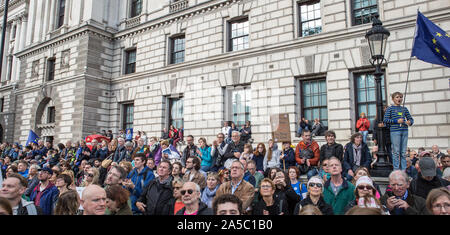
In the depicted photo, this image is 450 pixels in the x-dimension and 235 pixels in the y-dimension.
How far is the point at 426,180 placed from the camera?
4.77 meters

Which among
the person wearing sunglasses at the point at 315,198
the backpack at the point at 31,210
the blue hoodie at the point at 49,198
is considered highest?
the person wearing sunglasses at the point at 315,198

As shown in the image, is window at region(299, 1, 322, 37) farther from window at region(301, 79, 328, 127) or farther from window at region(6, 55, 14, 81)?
window at region(6, 55, 14, 81)

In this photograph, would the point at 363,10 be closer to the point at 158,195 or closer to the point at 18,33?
the point at 158,195

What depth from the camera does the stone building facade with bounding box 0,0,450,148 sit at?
12234 millimetres

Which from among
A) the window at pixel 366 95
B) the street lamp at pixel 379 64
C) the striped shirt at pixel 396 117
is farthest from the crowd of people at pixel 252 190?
the window at pixel 366 95

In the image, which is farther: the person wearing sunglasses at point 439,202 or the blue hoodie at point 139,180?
the blue hoodie at point 139,180

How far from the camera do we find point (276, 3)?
1528 cm

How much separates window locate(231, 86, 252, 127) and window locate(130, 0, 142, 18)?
11.2 meters

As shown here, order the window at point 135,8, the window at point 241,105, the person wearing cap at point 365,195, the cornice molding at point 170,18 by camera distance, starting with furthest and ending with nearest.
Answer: the window at point 135,8 < the cornice molding at point 170,18 < the window at point 241,105 < the person wearing cap at point 365,195

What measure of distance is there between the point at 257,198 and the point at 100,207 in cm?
264

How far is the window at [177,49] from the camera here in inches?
755

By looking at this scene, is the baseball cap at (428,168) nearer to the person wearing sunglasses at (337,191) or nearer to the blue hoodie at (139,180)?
the person wearing sunglasses at (337,191)

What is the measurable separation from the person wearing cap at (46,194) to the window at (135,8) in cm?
1814
